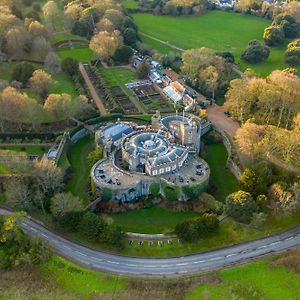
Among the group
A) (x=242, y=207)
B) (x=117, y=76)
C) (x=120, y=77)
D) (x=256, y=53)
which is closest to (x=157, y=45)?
(x=117, y=76)

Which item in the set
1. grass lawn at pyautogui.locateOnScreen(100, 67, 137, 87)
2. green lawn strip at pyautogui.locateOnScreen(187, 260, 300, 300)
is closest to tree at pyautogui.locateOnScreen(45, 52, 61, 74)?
grass lawn at pyautogui.locateOnScreen(100, 67, 137, 87)

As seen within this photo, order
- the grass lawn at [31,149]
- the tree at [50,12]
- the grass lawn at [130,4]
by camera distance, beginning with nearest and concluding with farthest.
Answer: the grass lawn at [31,149]
the tree at [50,12]
the grass lawn at [130,4]

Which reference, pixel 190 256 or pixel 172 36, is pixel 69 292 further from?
pixel 172 36

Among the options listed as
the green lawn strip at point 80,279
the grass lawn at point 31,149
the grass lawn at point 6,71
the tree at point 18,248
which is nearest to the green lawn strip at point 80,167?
the grass lawn at point 31,149

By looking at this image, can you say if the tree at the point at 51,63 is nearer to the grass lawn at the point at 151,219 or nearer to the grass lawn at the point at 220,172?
the grass lawn at the point at 220,172

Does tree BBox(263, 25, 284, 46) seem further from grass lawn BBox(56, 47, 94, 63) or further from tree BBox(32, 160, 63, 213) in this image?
tree BBox(32, 160, 63, 213)

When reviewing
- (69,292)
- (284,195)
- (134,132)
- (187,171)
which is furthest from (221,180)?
(69,292)
